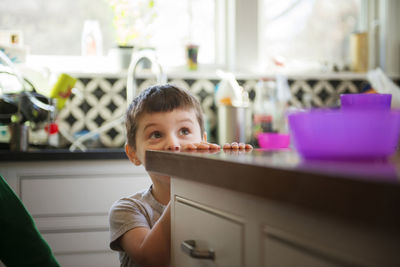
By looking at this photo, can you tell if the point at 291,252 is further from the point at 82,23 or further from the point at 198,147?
the point at 82,23

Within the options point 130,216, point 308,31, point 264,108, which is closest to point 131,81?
point 264,108

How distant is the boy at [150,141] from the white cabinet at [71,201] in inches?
21.9

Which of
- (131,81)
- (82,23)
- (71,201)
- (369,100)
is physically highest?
(82,23)

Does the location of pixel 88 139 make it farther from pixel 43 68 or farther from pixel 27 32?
pixel 27 32

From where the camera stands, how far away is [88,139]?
2.49 m

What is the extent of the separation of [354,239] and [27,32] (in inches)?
102

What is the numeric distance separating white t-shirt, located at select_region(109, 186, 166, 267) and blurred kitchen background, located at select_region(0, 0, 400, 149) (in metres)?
1.06

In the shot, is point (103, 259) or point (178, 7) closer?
point (103, 259)

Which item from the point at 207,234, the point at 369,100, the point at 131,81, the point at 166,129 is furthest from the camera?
the point at 131,81

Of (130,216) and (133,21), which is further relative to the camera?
(133,21)

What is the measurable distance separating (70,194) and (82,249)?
0.71ft

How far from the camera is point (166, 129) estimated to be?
1.29m

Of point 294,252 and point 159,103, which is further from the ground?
point 159,103

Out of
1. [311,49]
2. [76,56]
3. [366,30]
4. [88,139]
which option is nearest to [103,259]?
[88,139]
